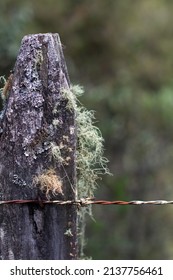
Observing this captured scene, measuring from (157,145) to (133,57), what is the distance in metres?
1.30

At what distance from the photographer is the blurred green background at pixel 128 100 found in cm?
780

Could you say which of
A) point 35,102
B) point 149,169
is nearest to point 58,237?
point 35,102

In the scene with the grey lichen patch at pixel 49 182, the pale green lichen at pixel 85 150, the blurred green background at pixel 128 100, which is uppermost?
the blurred green background at pixel 128 100

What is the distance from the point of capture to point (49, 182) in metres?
2.15

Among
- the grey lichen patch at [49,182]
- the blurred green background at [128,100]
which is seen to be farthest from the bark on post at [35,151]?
the blurred green background at [128,100]

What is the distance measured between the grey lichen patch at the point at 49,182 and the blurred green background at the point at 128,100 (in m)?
5.27

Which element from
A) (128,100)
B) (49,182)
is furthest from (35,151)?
(128,100)

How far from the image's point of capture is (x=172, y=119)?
8.71 m

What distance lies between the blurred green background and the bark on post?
5257 mm

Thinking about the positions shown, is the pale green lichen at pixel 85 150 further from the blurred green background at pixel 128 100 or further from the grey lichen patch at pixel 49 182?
the blurred green background at pixel 128 100

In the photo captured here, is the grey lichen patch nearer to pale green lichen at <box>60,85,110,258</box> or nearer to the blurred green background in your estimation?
pale green lichen at <box>60,85,110,258</box>

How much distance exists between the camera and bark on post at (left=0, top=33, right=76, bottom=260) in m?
2.17

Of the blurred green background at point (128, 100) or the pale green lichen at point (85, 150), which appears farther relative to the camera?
the blurred green background at point (128, 100)

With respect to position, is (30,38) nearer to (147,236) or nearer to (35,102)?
(35,102)
